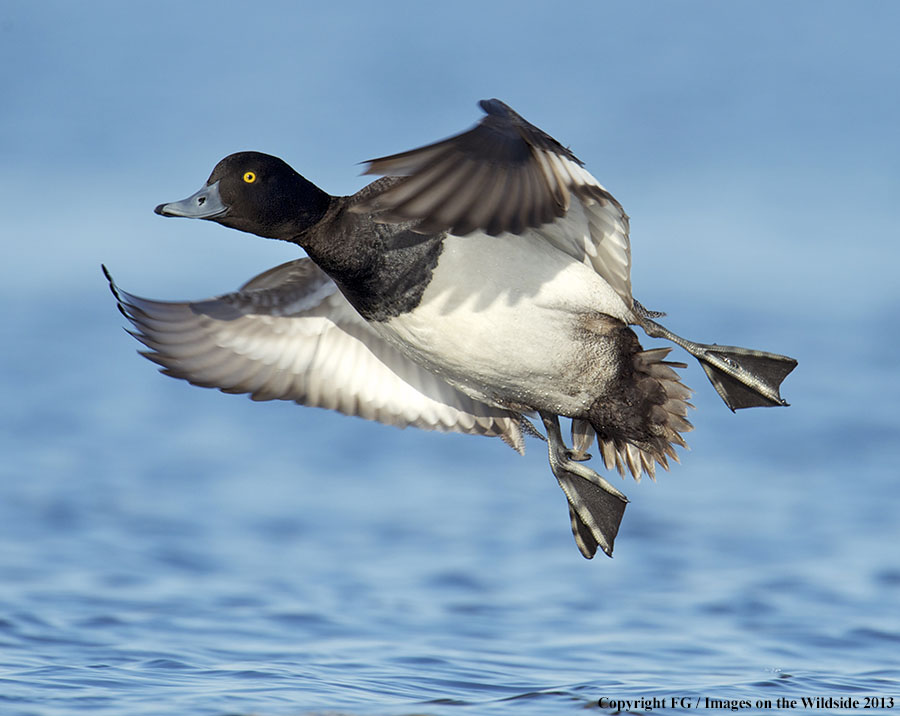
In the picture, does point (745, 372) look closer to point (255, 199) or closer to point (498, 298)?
point (498, 298)

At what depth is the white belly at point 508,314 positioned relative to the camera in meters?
4.49

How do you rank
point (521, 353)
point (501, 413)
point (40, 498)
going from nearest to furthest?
point (521, 353) → point (501, 413) → point (40, 498)

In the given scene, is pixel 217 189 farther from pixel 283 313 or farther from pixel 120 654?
pixel 120 654

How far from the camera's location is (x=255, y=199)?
4.65m

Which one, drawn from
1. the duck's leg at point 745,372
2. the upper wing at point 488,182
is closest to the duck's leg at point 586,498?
the duck's leg at point 745,372

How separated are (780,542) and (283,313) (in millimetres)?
3568

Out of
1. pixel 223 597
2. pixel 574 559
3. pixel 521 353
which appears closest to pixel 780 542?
pixel 574 559

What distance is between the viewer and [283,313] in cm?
554

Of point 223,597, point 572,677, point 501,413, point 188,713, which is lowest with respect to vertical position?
point 188,713

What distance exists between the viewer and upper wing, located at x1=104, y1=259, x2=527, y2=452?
547 cm

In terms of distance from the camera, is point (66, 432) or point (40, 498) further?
point (66, 432)

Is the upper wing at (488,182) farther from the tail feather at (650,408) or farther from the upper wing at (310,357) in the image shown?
the upper wing at (310,357)

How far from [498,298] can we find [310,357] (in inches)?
51.8

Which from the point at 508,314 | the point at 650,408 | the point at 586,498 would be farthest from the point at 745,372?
the point at 508,314
